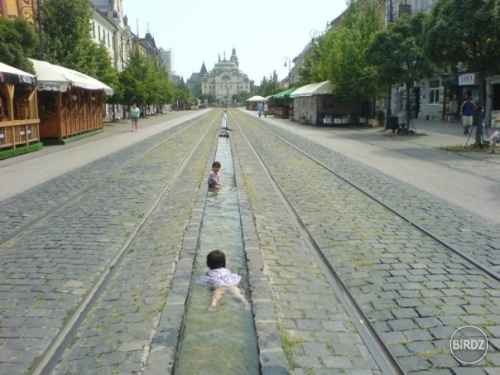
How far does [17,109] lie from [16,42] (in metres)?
2.82

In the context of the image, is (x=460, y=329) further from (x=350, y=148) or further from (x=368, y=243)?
(x=350, y=148)

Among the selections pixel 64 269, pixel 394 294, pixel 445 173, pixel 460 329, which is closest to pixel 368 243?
pixel 394 294

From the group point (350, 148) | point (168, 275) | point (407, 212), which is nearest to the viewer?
point (168, 275)

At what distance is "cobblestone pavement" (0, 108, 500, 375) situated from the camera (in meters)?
4.06

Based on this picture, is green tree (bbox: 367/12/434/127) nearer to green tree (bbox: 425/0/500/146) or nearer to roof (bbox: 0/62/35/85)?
green tree (bbox: 425/0/500/146)

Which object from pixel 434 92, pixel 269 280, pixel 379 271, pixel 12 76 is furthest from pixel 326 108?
pixel 269 280

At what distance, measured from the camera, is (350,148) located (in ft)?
71.8

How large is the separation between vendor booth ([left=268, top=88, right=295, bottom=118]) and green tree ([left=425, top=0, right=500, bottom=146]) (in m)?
35.5

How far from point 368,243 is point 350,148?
49.9 ft

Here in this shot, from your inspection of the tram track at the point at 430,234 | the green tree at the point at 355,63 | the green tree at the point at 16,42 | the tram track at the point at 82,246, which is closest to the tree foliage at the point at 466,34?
the tram track at the point at 430,234

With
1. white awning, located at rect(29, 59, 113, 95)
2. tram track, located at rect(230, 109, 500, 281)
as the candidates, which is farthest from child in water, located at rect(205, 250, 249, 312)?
white awning, located at rect(29, 59, 113, 95)

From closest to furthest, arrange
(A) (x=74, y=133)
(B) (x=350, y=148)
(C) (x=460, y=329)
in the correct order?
1. (C) (x=460, y=329)
2. (B) (x=350, y=148)
3. (A) (x=74, y=133)

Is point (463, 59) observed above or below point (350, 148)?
above
